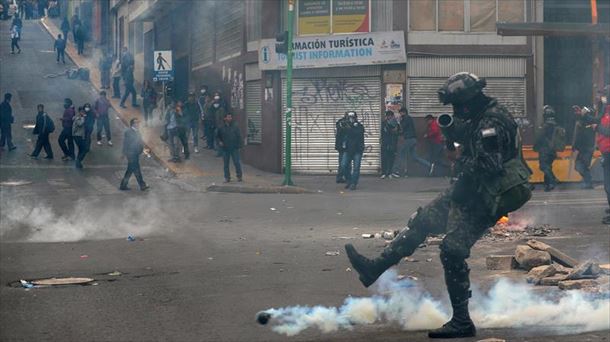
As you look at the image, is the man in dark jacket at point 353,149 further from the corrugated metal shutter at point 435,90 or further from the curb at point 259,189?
the corrugated metal shutter at point 435,90

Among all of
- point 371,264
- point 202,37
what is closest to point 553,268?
point 371,264

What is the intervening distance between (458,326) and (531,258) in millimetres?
2698

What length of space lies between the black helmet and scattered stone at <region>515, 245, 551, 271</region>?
2.80 metres

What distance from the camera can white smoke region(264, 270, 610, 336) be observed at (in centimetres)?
618

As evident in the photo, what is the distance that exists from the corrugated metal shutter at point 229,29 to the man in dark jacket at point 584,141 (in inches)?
267

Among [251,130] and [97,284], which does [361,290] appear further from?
[251,130]

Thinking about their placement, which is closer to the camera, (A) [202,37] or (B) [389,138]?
(A) [202,37]

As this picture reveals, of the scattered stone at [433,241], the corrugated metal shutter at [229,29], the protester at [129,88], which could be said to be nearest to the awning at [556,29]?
the corrugated metal shutter at [229,29]

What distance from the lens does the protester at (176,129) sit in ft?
69.9

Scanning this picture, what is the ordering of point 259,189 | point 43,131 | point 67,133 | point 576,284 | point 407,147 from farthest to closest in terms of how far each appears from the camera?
point 407,147 → point 67,133 → point 43,131 → point 259,189 → point 576,284

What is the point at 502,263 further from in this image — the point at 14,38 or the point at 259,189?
the point at 259,189

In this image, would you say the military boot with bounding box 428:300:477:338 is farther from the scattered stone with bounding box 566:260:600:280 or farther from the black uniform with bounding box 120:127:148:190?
the black uniform with bounding box 120:127:148:190

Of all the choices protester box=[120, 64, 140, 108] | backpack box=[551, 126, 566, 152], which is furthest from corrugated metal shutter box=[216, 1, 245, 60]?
backpack box=[551, 126, 566, 152]

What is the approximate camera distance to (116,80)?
48.3 ft
